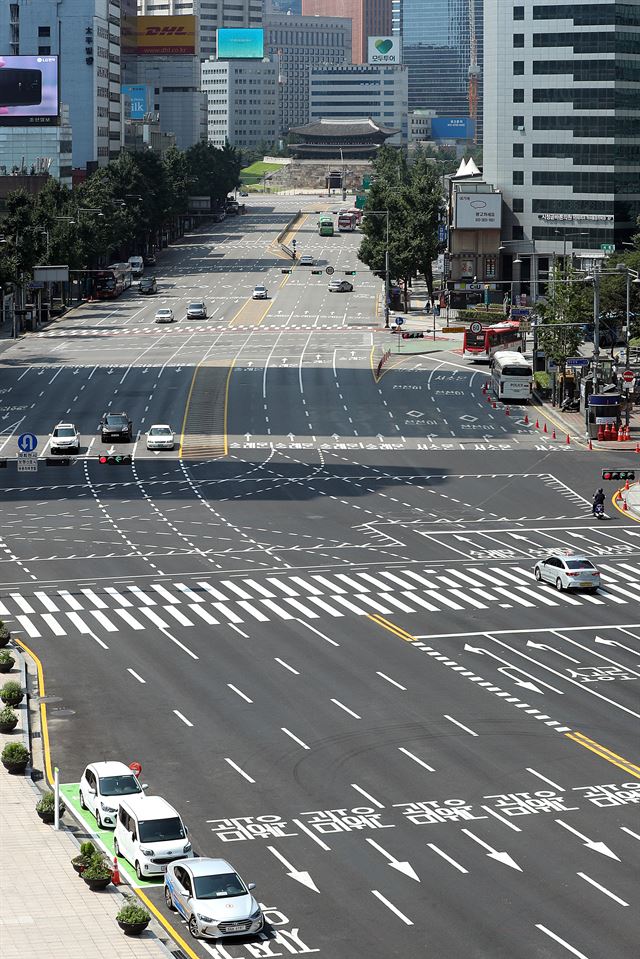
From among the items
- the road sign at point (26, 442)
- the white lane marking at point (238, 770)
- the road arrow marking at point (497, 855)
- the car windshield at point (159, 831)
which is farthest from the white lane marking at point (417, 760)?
the road sign at point (26, 442)

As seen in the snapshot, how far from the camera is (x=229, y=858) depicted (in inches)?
1734

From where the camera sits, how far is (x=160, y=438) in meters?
115

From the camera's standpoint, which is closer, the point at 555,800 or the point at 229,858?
the point at 229,858

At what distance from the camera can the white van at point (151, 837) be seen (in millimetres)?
42375

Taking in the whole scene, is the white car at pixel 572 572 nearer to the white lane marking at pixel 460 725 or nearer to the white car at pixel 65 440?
the white lane marking at pixel 460 725

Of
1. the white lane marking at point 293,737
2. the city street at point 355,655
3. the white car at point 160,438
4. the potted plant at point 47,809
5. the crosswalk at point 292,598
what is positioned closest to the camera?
the city street at point 355,655

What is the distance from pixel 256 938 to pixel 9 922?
228 inches

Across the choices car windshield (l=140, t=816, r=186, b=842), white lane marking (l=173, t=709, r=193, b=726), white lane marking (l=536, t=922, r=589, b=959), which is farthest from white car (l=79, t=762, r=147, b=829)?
white lane marking (l=536, t=922, r=589, b=959)

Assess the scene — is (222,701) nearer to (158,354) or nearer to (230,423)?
(230,423)

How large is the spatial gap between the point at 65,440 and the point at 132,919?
76.7 metres

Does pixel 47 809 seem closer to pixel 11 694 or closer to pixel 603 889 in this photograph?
pixel 11 694

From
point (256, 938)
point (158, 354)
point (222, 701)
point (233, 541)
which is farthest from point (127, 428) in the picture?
point (256, 938)

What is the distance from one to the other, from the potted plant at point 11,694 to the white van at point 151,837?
1351cm

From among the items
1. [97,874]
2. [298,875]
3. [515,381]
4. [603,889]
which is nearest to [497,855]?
[603,889]
